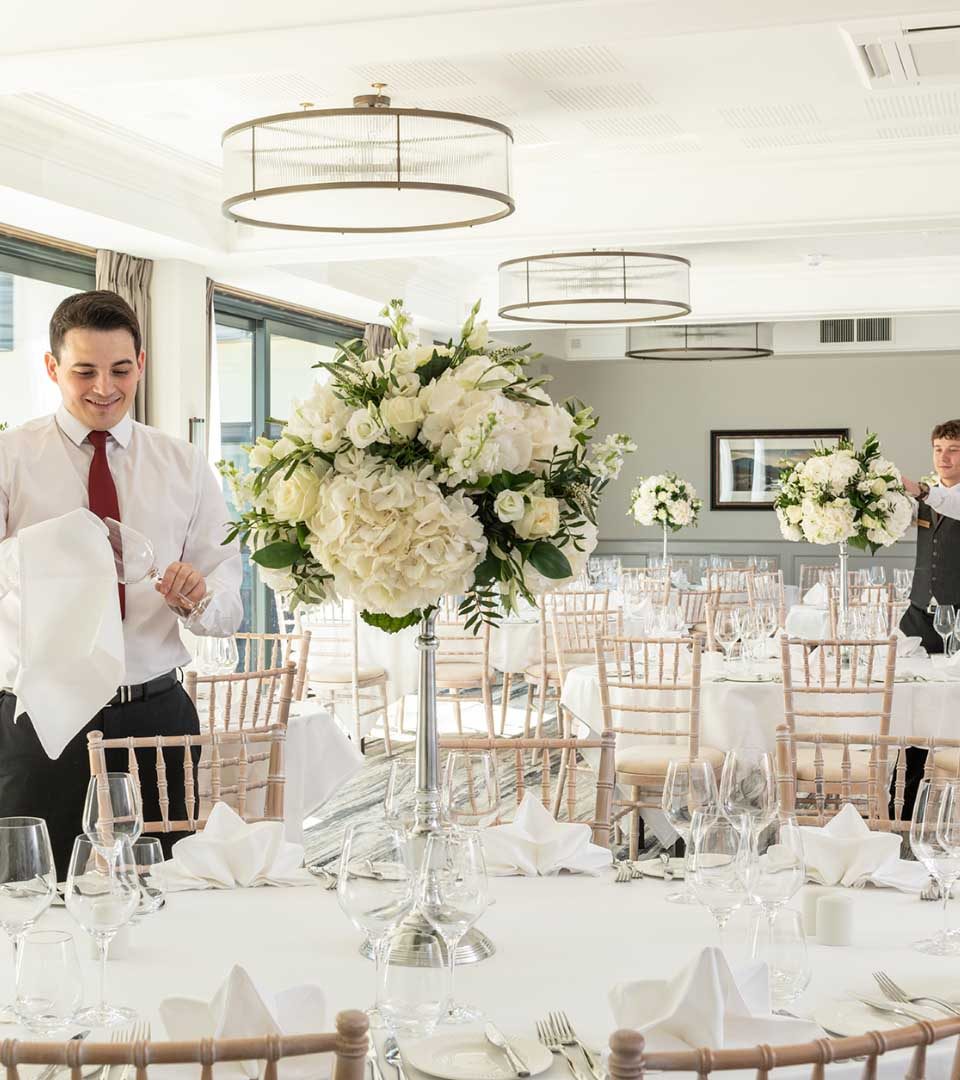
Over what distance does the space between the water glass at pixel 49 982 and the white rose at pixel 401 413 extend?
0.87m

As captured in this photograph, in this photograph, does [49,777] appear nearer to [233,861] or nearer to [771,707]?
[233,861]

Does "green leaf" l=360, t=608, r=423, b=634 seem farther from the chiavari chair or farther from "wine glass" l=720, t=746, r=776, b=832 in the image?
the chiavari chair

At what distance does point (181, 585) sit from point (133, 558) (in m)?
0.18

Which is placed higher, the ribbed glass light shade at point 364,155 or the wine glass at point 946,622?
the ribbed glass light shade at point 364,155

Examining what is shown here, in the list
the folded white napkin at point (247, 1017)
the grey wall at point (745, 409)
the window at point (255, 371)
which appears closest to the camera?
the folded white napkin at point (247, 1017)

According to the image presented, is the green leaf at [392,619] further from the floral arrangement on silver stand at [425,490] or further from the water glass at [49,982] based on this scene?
the water glass at [49,982]

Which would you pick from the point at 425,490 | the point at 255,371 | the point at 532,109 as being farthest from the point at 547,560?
the point at 255,371

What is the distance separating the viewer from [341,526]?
2131 millimetres

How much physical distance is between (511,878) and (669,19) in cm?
281

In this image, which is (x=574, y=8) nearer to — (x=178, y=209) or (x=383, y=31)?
(x=383, y=31)

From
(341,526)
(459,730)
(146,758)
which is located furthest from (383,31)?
(459,730)

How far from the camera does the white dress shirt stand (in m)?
3.15

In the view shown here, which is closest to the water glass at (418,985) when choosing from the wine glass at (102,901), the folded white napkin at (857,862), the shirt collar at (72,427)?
the wine glass at (102,901)

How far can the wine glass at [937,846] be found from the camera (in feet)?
7.11
